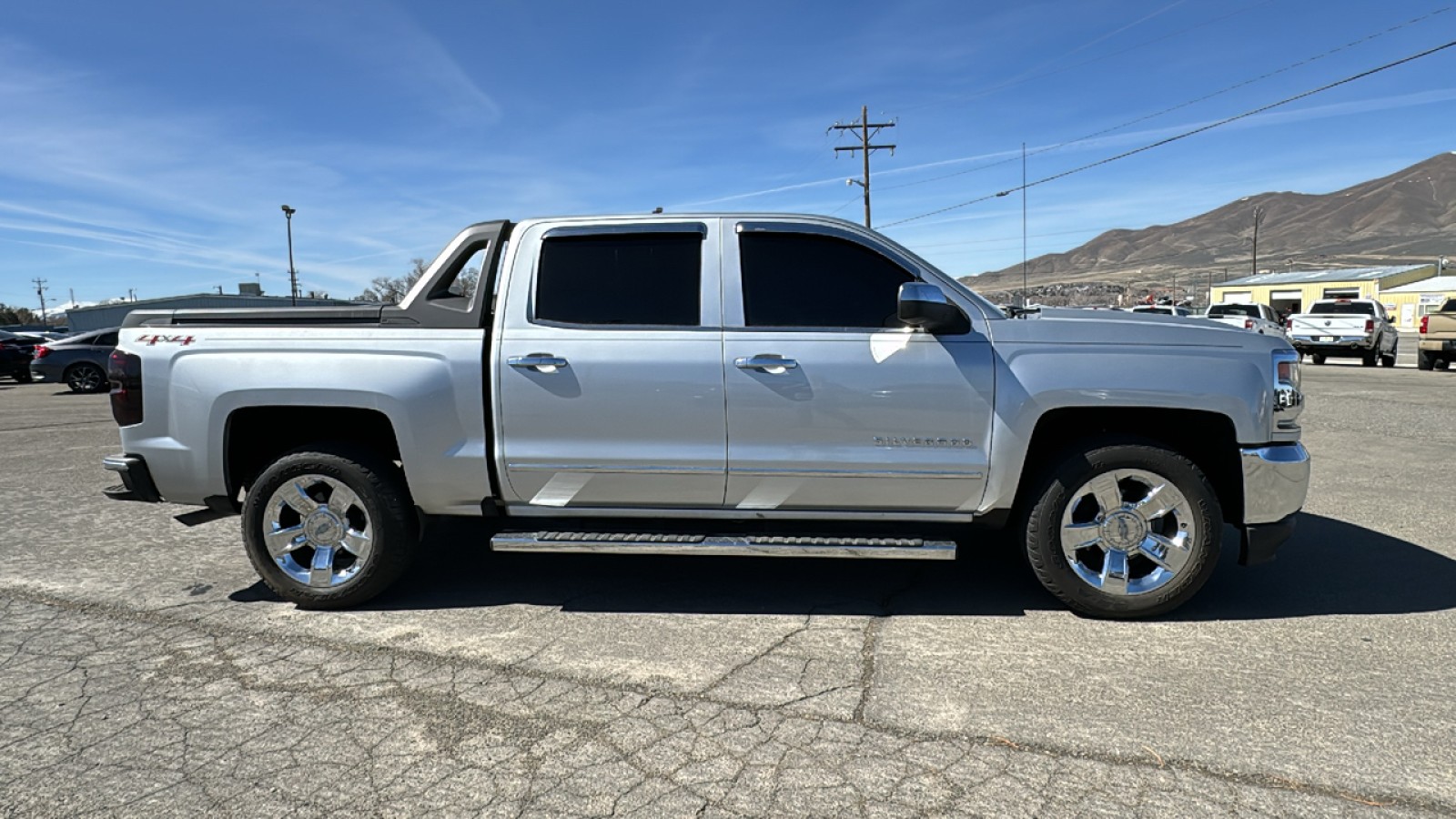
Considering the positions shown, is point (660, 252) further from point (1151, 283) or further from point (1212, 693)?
point (1151, 283)

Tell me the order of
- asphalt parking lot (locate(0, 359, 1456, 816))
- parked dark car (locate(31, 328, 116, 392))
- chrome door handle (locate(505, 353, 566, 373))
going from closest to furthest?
1. asphalt parking lot (locate(0, 359, 1456, 816))
2. chrome door handle (locate(505, 353, 566, 373))
3. parked dark car (locate(31, 328, 116, 392))

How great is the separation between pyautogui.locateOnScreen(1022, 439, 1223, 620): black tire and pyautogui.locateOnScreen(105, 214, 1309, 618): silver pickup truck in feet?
0.04

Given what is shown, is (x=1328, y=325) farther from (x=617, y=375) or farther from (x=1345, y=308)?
(x=617, y=375)

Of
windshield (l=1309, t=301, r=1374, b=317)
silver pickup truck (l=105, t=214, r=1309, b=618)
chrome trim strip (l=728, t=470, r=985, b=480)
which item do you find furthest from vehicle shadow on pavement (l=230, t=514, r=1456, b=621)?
windshield (l=1309, t=301, r=1374, b=317)

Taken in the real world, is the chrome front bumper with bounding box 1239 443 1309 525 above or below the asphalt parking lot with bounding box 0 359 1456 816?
above

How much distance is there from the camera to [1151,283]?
129 m

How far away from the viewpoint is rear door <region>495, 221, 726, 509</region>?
3.92 metres

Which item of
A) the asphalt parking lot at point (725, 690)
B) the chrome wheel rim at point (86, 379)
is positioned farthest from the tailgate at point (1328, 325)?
the chrome wheel rim at point (86, 379)

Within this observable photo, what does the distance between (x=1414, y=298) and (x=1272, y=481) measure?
65.9 m

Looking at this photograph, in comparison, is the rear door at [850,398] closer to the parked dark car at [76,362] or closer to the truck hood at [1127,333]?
the truck hood at [1127,333]

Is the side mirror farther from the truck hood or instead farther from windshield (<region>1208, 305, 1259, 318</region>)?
windshield (<region>1208, 305, 1259, 318</region>)

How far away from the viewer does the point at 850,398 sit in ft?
12.6

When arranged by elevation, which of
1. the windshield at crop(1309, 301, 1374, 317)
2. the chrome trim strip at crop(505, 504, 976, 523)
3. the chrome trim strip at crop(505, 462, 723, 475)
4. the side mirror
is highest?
the windshield at crop(1309, 301, 1374, 317)

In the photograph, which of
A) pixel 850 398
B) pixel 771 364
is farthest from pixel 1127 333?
pixel 771 364
